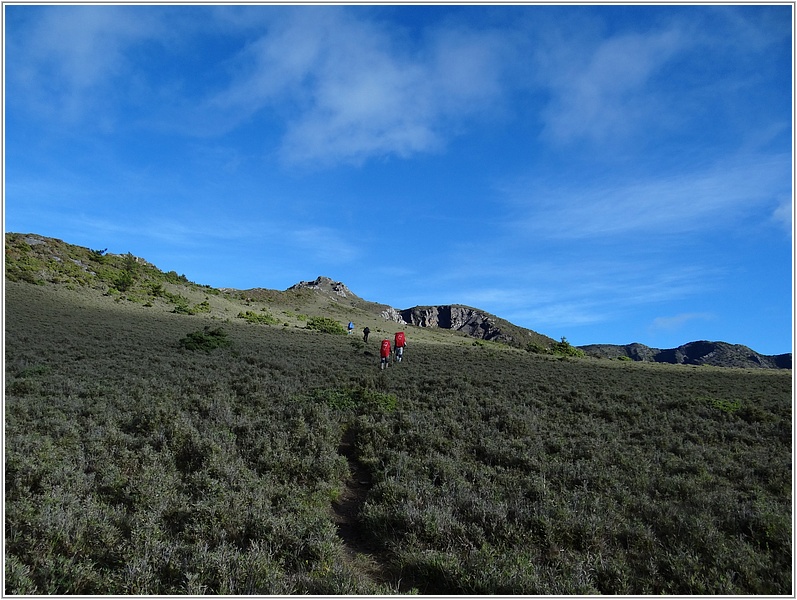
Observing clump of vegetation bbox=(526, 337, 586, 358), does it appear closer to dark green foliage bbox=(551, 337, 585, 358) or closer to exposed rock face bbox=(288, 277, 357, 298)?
dark green foliage bbox=(551, 337, 585, 358)

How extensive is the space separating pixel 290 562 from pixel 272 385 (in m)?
10.6

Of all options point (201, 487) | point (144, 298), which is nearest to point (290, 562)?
point (201, 487)

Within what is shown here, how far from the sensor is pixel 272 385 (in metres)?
15.8

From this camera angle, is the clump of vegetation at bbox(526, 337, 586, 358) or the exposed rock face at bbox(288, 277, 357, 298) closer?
the clump of vegetation at bbox(526, 337, 586, 358)

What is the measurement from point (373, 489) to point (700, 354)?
647 feet

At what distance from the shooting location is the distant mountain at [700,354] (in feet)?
413

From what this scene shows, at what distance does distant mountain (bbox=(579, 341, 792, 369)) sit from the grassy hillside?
408 ft

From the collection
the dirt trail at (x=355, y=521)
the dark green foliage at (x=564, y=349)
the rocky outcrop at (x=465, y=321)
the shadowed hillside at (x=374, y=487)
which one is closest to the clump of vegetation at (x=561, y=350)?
the dark green foliage at (x=564, y=349)

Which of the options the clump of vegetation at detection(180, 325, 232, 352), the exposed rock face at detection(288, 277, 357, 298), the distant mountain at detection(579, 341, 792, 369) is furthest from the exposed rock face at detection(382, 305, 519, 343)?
the clump of vegetation at detection(180, 325, 232, 352)

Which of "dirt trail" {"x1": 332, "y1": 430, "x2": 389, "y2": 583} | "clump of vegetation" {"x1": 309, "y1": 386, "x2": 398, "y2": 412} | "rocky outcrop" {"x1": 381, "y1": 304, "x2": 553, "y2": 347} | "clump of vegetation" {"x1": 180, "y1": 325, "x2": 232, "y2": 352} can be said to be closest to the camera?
"dirt trail" {"x1": 332, "y1": 430, "x2": 389, "y2": 583}

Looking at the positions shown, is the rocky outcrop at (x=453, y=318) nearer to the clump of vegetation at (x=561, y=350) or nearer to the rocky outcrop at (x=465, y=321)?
the rocky outcrop at (x=465, y=321)

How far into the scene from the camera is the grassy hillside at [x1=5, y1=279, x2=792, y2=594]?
17.9 ft

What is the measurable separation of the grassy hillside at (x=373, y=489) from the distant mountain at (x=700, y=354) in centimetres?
12439

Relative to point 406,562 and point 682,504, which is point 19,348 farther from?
point 682,504
